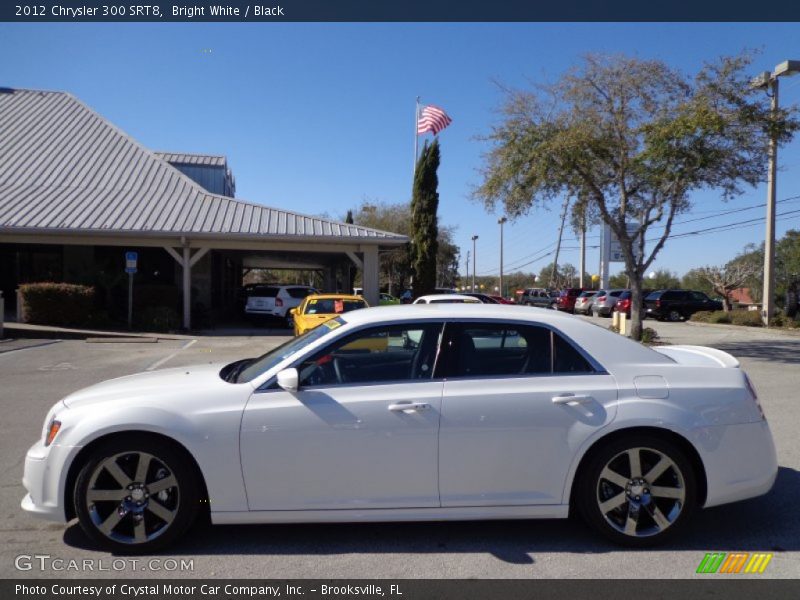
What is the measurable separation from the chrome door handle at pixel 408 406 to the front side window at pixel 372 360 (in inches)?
8.0

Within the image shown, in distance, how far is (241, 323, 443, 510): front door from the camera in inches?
147

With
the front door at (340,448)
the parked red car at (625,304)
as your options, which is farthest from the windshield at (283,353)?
the parked red car at (625,304)

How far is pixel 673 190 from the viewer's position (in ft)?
51.2

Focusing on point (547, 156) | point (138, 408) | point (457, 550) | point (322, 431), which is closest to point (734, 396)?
point (457, 550)

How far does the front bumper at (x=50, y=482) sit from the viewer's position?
148 inches

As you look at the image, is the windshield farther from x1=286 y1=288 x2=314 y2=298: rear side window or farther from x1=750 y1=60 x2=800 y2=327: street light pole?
x1=286 y1=288 x2=314 y2=298: rear side window

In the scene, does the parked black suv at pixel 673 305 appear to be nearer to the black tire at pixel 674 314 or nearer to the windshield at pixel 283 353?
the black tire at pixel 674 314

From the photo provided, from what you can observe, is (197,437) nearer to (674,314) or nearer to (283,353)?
(283,353)

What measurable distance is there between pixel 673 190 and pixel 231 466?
1464cm

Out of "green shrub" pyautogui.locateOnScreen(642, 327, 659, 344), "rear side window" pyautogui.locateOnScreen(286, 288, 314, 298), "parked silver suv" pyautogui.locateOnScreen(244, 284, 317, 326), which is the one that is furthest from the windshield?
"rear side window" pyautogui.locateOnScreen(286, 288, 314, 298)

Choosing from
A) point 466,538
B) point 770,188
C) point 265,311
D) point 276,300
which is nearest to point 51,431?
point 466,538

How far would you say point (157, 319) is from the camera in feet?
65.5

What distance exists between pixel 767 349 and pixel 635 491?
1504 centimetres
